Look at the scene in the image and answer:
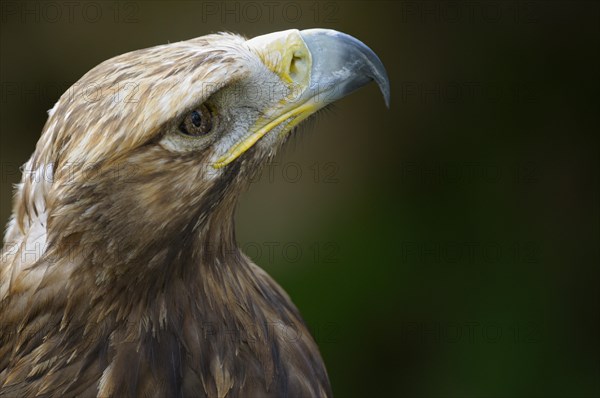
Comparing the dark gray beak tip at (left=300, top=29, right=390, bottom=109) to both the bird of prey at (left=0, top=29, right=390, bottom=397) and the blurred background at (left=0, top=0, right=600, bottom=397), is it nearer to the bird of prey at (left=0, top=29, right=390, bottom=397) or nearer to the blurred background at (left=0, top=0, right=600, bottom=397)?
the bird of prey at (left=0, top=29, right=390, bottom=397)

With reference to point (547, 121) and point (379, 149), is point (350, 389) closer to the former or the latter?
point (379, 149)

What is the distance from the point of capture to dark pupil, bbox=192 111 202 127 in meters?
2.29

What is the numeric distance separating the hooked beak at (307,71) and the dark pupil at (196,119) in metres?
0.20

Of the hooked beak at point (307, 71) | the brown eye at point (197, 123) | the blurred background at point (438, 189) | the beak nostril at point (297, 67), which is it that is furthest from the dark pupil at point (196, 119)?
the blurred background at point (438, 189)

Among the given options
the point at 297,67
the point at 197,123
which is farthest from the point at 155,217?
the point at 297,67

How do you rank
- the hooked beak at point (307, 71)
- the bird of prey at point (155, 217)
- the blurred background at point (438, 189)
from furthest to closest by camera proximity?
the blurred background at point (438, 189)
the hooked beak at point (307, 71)
the bird of prey at point (155, 217)

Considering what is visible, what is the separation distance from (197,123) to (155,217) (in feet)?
0.96

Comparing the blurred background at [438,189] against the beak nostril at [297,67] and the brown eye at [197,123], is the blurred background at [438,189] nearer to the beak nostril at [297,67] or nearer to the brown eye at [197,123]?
the beak nostril at [297,67]

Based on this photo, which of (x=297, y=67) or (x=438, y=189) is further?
(x=438, y=189)

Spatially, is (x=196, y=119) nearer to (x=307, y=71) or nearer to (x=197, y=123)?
(x=197, y=123)

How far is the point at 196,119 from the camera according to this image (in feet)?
7.56

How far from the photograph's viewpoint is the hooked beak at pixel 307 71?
8.20ft

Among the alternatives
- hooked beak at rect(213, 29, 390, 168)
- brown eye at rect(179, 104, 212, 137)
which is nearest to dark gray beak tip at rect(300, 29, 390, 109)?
hooked beak at rect(213, 29, 390, 168)

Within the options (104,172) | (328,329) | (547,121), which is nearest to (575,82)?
(547,121)
